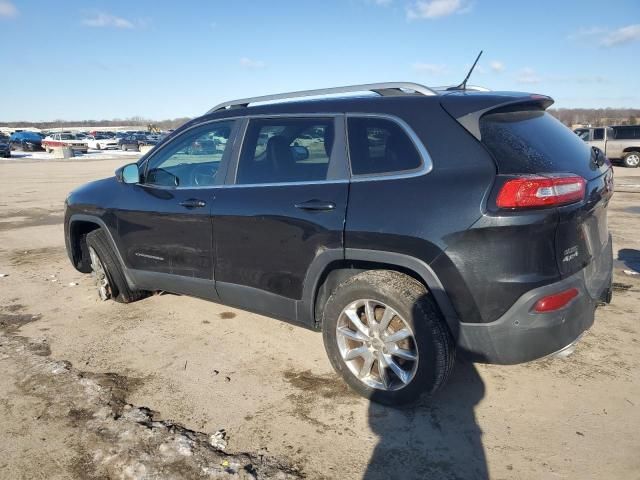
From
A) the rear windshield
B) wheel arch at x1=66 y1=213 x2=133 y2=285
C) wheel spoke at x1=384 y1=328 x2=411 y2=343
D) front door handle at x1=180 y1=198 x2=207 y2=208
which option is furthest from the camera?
wheel arch at x1=66 y1=213 x2=133 y2=285

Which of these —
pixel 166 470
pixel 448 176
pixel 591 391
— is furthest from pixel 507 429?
pixel 166 470

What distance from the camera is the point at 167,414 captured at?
3.03 meters

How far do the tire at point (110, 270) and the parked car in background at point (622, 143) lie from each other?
20.2 m

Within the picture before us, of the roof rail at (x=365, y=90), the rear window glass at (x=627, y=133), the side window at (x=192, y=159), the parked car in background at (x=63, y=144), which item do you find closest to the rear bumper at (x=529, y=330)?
the roof rail at (x=365, y=90)

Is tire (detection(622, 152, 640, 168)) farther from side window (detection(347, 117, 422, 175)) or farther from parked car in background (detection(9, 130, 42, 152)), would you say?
parked car in background (detection(9, 130, 42, 152))

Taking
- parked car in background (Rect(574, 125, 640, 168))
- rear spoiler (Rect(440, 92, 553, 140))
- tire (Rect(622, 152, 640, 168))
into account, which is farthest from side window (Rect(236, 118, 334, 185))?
tire (Rect(622, 152, 640, 168))

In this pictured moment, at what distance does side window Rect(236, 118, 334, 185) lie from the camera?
324cm

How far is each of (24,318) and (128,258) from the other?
1.20 metres

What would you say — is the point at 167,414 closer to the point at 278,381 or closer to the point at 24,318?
the point at 278,381

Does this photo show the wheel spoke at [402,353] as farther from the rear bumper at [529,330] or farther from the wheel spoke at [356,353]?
the rear bumper at [529,330]

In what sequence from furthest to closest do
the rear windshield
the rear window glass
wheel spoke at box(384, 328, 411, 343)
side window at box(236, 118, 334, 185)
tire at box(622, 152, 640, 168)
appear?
the rear window glass < tire at box(622, 152, 640, 168) < side window at box(236, 118, 334, 185) < wheel spoke at box(384, 328, 411, 343) < the rear windshield

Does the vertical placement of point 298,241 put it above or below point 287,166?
below

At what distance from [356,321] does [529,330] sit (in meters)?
0.99

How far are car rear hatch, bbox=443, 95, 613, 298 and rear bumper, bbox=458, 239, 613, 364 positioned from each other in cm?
12
